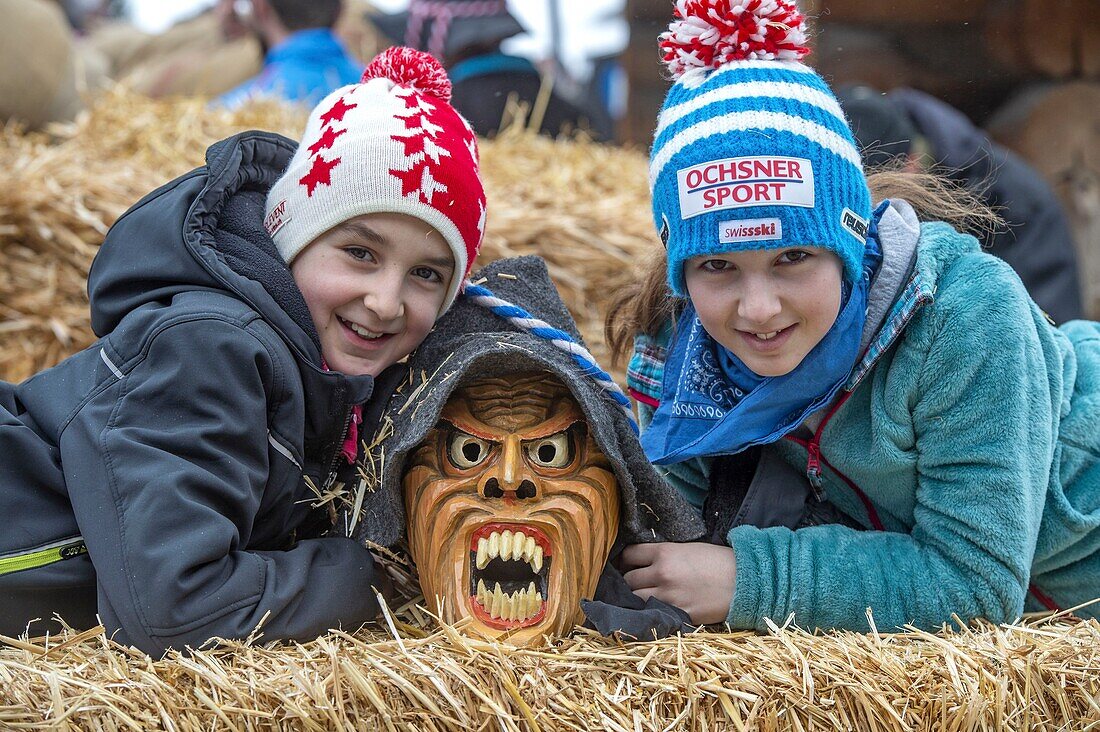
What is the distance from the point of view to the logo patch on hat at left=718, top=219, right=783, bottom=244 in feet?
7.15

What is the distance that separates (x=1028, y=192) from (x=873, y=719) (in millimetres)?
3649

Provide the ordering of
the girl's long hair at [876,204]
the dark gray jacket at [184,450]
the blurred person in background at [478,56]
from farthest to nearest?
the blurred person in background at [478,56]
the girl's long hair at [876,204]
the dark gray jacket at [184,450]

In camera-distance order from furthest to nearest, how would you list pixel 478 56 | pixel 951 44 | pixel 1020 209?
pixel 951 44 < pixel 478 56 < pixel 1020 209

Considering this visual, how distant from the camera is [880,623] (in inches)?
88.7

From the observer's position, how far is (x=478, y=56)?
566 centimetres

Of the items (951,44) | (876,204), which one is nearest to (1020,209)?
(951,44)

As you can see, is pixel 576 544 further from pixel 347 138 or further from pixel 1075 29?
pixel 1075 29

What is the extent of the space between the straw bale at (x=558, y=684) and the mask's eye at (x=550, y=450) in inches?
12.6

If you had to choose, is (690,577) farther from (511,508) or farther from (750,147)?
(750,147)

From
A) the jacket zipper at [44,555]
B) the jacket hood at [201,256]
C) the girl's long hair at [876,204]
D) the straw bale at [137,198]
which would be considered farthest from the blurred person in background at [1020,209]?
the jacket zipper at [44,555]

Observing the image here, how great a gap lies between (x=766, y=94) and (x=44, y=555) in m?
1.65

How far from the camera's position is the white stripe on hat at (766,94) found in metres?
2.25

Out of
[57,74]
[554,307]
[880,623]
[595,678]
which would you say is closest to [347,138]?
[554,307]

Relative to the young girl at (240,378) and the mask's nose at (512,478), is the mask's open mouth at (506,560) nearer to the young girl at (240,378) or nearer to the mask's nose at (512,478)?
the mask's nose at (512,478)
